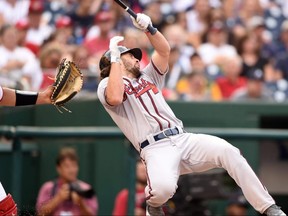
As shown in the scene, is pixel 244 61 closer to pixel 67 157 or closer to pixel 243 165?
pixel 67 157

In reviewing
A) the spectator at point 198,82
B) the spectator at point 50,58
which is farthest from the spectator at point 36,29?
the spectator at point 198,82

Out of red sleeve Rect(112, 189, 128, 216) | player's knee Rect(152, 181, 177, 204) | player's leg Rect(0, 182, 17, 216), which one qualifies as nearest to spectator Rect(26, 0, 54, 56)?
red sleeve Rect(112, 189, 128, 216)

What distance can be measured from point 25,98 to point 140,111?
0.88 metres

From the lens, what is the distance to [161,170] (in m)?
7.37

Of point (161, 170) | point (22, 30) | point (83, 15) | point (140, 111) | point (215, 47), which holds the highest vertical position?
point (83, 15)

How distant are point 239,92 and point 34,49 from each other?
275cm

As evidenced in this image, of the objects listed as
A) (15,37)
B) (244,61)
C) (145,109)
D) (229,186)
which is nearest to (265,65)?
(244,61)

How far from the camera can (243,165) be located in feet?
23.9

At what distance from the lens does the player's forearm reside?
7270 millimetres

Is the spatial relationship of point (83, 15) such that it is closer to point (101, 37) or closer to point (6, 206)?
point (101, 37)

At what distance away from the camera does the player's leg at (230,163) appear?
723cm

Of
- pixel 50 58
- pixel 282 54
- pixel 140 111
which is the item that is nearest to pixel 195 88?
pixel 50 58

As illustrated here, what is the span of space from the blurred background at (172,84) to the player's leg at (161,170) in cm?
164

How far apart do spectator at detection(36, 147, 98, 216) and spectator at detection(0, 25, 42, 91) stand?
1.21 metres
